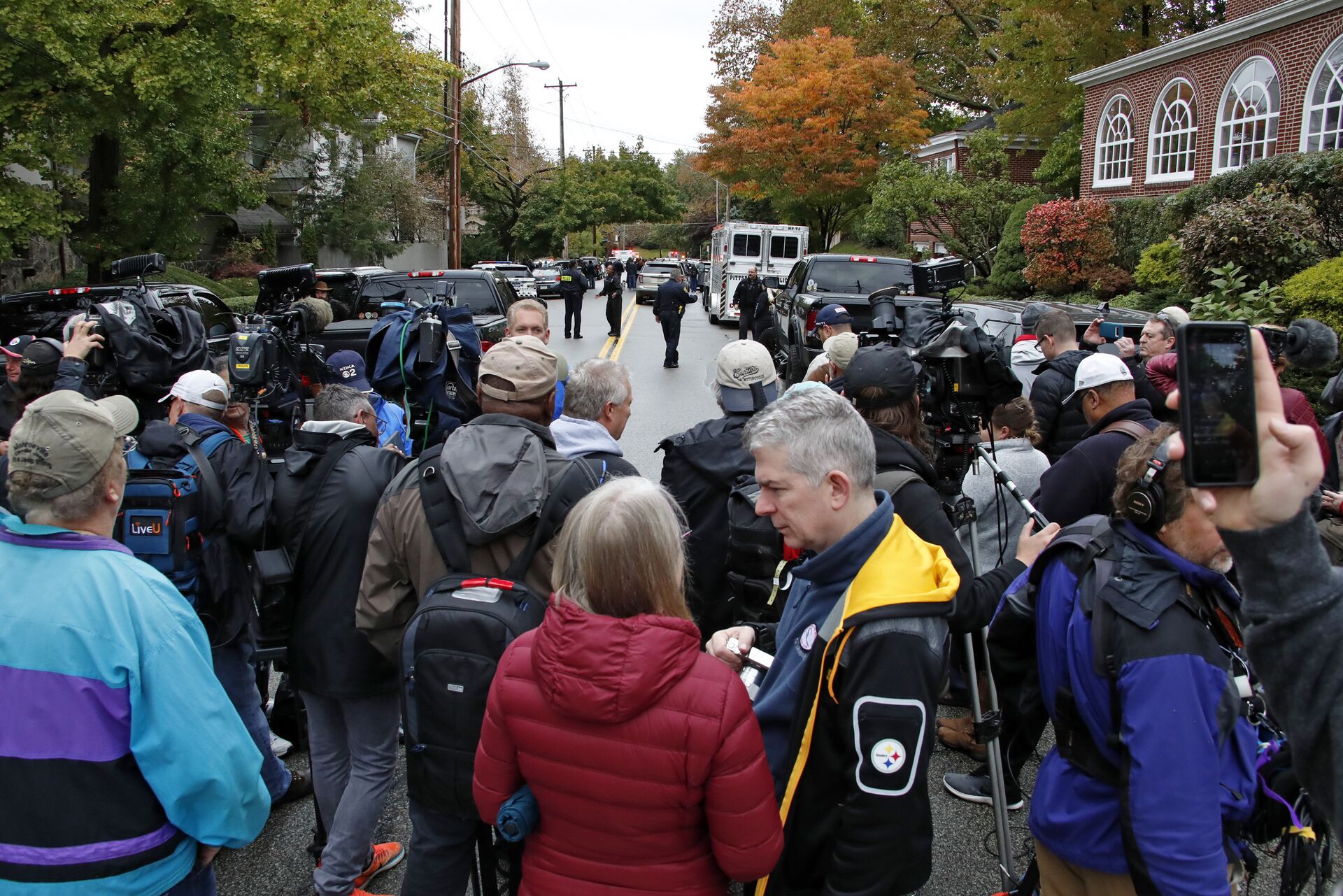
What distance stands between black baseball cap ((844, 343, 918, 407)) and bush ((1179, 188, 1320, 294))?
11.1 metres

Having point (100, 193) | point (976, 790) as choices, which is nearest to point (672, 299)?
point (100, 193)

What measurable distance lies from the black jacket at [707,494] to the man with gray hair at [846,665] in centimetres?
133

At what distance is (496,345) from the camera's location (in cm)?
315

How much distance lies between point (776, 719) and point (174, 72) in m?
16.2

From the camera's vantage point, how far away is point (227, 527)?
334 centimetres

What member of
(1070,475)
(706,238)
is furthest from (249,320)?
(706,238)

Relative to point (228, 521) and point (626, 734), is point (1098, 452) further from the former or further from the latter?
point (228, 521)

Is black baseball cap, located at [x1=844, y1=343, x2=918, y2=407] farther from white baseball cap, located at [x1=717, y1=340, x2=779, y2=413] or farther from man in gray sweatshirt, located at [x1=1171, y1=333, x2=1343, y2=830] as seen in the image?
man in gray sweatshirt, located at [x1=1171, y1=333, x2=1343, y2=830]

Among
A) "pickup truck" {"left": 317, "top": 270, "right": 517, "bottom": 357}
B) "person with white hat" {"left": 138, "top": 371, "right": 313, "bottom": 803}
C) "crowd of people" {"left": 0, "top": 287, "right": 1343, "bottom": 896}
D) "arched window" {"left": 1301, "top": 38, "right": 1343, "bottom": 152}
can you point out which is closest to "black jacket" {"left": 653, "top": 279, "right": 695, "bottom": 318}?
"pickup truck" {"left": 317, "top": 270, "right": 517, "bottom": 357}

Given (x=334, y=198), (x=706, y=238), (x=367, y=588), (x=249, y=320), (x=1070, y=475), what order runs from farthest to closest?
1. (x=706, y=238)
2. (x=334, y=198)
3. (x=249, y=320)
4. (x=1070, y=475)
5. (x=367, y=588)

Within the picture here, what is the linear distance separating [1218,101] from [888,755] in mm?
20840

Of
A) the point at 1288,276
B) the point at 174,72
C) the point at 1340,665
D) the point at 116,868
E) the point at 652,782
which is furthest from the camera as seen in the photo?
A: the point at 174,72

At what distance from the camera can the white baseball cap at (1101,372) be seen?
4.25 metres

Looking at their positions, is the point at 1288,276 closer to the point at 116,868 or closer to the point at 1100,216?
the point at 1100,216
